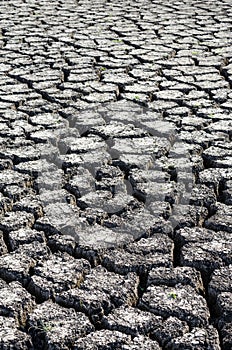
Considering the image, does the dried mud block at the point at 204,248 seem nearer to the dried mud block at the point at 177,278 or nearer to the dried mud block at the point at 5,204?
the dried mud block at the point at 177,278

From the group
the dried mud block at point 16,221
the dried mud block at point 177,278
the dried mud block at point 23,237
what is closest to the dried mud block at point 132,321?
the dried mud block at point 177,278

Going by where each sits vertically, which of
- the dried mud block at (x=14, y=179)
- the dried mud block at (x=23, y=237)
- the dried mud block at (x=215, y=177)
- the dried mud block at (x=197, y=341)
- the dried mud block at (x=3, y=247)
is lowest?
the dried mud block at (x=3, y=247)

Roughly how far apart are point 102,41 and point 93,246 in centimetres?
348

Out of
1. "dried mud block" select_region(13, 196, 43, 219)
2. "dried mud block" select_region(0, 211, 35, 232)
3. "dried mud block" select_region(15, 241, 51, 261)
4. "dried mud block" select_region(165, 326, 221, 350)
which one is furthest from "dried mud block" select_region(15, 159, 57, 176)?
"dried mud block" select_region(165, 326, 221, 350)

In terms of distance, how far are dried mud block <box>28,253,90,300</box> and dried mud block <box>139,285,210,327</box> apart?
0.27 metres

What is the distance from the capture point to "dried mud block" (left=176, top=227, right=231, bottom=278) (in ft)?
8.24

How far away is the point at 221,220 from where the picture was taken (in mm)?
2811

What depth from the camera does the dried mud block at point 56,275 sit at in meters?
2.36

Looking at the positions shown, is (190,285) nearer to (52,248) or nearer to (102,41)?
(52,248)

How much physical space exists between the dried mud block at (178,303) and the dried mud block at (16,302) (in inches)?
15.1

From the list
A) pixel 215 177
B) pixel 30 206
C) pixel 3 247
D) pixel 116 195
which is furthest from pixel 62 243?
pixel 215 177

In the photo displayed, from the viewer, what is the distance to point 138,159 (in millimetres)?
3408

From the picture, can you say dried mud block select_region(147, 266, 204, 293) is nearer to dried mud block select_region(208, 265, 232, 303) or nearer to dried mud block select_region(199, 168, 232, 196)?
dried mud block select_region(208, 265, 232, 303)

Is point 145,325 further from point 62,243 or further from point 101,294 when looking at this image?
point 62,243
